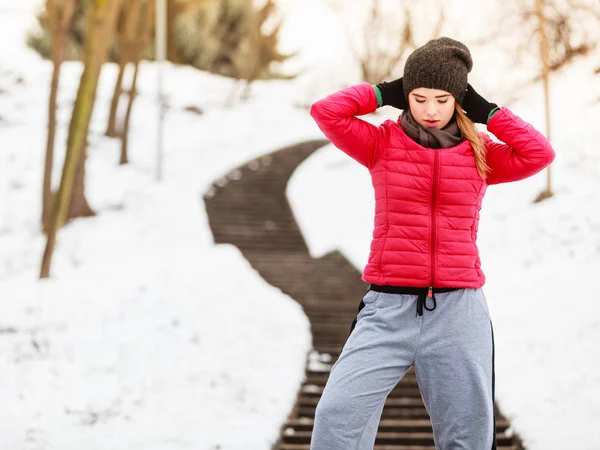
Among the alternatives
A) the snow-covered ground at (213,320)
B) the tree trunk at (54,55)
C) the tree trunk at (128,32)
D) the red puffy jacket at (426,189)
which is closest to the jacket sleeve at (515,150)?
the red puffy jacket at (426,189)

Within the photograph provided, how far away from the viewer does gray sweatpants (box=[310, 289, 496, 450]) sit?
96.0 inches

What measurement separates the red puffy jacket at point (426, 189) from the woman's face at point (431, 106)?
0.29ft

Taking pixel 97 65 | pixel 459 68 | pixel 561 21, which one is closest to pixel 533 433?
pixel 459 68

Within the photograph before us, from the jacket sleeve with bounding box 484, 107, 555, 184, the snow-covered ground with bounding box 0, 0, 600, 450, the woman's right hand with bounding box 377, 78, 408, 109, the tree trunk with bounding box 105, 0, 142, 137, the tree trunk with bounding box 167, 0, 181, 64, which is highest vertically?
the tree trunk with bounding box 167, 0, 181, 64

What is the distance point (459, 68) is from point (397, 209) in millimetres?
533

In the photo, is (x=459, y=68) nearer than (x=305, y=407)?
Yes

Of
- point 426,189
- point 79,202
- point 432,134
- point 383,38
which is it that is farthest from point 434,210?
point 383,38

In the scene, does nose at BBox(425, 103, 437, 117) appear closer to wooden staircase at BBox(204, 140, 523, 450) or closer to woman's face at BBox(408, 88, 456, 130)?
woman's face at BBox(408, 88, 456, 130)

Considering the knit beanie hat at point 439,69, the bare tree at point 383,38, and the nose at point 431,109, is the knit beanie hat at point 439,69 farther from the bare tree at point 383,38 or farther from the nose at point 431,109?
the bare tree at point 383,38

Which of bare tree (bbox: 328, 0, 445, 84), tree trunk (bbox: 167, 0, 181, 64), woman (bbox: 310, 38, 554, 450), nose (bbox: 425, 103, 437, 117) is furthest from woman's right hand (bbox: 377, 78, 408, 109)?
bare tree (bbox: 328, 0, 445, 84)

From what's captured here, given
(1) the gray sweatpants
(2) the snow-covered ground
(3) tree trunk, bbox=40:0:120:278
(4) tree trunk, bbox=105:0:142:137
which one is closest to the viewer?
(1) the gray sweatpants

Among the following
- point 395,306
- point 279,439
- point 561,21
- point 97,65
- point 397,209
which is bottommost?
point 279,439

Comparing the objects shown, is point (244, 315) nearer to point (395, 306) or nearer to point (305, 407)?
point (305, 407)

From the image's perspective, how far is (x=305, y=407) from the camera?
565 cm
